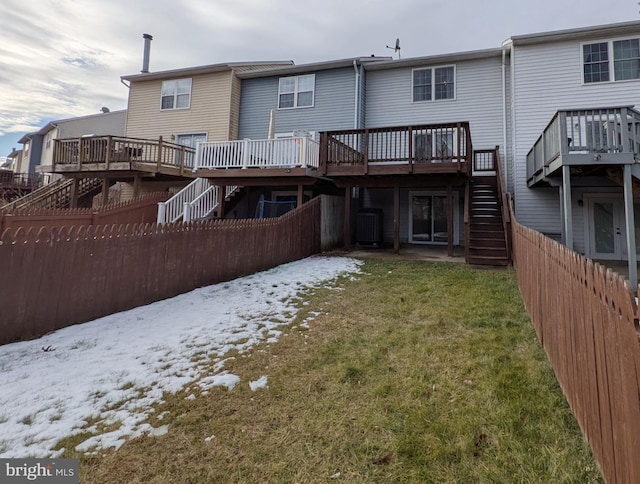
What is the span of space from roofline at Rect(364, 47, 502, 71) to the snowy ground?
11843 mm

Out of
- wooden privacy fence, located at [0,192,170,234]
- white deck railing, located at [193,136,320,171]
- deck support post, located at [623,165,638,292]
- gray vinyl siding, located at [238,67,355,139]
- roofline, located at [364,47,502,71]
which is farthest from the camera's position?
gray vinyl siding, located at [238,67,355,139]

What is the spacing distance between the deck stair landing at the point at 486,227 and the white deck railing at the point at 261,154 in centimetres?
543

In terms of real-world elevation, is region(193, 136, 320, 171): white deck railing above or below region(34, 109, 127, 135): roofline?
below

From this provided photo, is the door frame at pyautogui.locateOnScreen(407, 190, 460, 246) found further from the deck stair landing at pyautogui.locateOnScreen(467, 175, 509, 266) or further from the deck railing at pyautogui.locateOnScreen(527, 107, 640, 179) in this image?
the deck railing at pyautogui.locateOnScreen(527, 107, 640, 179)

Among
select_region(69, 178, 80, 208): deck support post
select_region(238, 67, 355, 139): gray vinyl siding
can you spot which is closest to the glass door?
select_region(238, 67, 355, 139): gray vinyl siding

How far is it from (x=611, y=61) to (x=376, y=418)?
1466 cm

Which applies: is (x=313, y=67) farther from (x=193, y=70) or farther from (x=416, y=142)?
(x=416, y=142)

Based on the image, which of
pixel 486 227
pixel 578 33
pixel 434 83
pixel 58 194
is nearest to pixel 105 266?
pixel 486 227

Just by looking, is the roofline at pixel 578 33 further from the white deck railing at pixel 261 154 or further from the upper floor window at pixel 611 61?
the white deck railing at pixel 261 154

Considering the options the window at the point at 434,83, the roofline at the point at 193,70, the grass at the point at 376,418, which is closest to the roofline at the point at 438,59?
the window at the point at 434,83

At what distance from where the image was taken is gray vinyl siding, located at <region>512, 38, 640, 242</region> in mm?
11398

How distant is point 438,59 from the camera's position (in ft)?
42.7

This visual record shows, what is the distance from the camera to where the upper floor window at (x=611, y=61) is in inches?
429

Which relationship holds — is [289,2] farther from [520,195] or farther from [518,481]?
[518,481]
